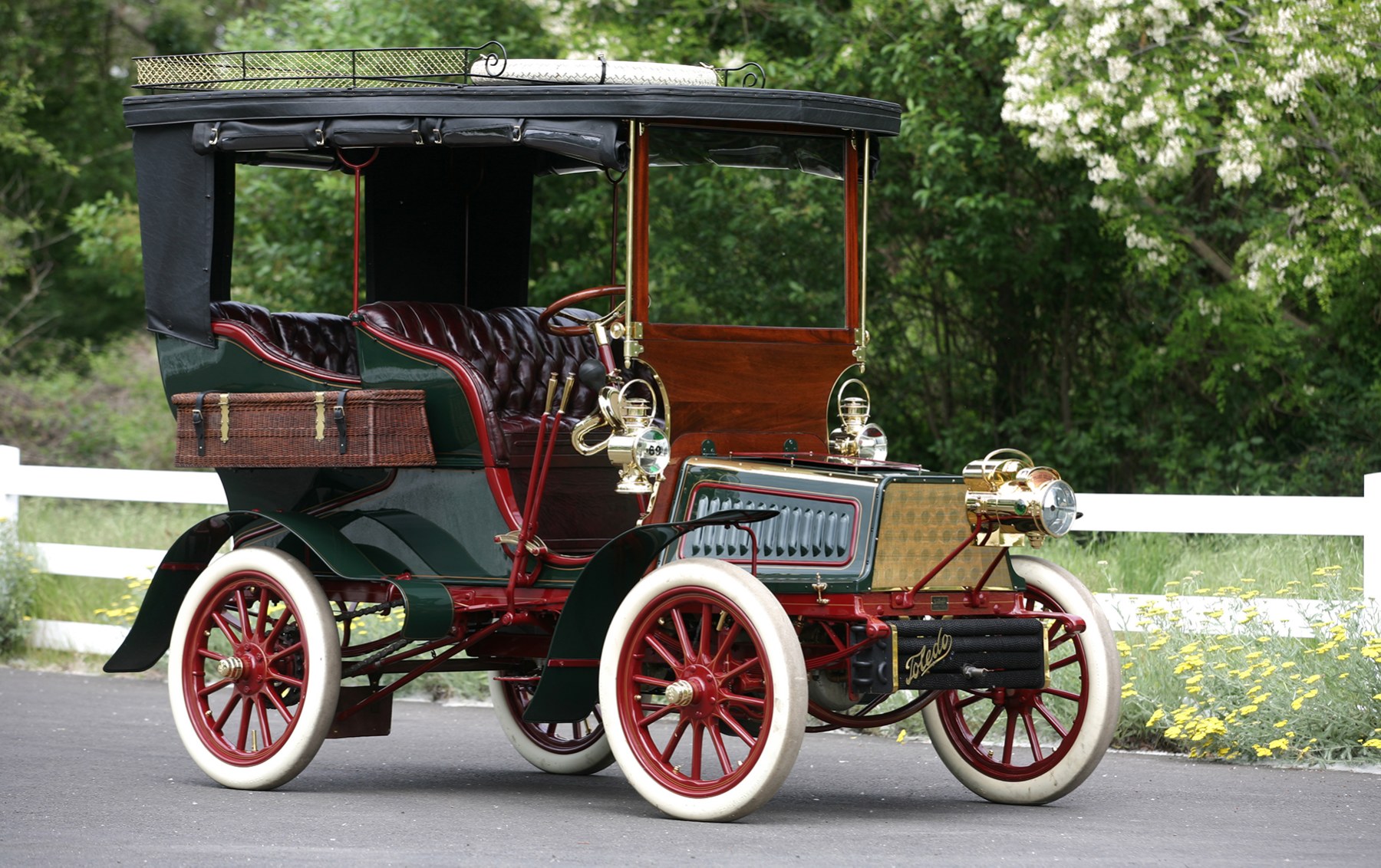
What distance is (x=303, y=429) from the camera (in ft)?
24.4

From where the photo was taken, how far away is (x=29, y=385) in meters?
23.1

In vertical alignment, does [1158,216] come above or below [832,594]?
above

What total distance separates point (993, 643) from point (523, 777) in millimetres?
2401

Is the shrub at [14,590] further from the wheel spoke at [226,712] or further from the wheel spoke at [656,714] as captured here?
the wheel spoke at [656,714]

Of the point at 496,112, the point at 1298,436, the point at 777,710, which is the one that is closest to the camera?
the point at 777,710

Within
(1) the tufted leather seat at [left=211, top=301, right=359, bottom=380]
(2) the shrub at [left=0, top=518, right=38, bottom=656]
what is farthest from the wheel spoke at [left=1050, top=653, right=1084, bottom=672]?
(2) the shrub at [left=0, top=518, right=38, bottom=656]

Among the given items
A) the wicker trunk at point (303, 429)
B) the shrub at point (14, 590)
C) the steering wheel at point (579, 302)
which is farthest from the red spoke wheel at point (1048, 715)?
the shrub at point (14, 590)

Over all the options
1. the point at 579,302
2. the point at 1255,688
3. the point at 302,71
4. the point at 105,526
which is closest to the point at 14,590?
the point at 105,526

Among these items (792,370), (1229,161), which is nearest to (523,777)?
(792,370)

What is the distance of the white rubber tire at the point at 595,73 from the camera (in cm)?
759

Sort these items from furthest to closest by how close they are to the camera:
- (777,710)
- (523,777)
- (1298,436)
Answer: (1298,436) → (523,777) → (777,710)

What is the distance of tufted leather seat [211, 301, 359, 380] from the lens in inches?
→ 302

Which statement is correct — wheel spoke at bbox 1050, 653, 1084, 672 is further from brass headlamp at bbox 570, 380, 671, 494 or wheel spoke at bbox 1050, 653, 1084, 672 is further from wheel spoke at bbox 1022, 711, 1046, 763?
brass headlamp at bbox 570, 380, 671, 494

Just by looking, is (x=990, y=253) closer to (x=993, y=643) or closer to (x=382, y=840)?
(x=993, y=643)
